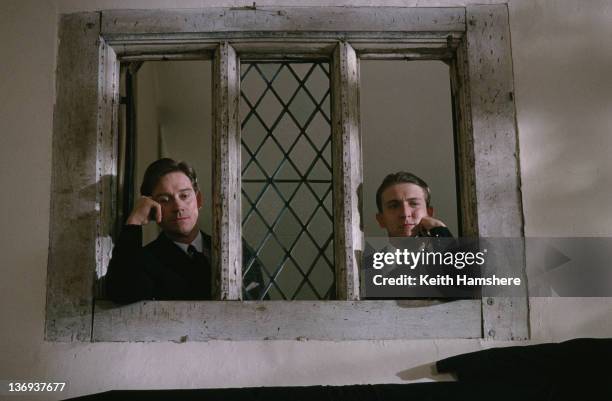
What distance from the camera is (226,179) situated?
3.11 m

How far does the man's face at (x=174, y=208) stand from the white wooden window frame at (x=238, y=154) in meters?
0.16

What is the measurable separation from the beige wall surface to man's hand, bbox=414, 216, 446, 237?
370mm

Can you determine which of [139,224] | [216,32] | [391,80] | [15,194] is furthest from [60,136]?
[391,80]

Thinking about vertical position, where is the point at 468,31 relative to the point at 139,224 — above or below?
above

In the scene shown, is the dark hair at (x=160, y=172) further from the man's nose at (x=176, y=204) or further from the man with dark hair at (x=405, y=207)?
the man with dark hair at (x=405, y=207)

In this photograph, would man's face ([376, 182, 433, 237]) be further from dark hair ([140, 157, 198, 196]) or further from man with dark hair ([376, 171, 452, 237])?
dark hair ([140, 157, 198, 196])

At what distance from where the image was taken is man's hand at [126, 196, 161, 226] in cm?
301

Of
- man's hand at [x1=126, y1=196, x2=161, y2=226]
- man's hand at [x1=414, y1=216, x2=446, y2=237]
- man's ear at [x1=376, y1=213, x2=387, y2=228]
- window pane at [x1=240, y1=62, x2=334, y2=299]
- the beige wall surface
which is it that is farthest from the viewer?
window pane at [x1=240, y1=62, x2=334, y2=299]

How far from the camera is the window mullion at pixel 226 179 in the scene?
9.95 ft

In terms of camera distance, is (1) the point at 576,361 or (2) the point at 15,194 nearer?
(1) the point at 576,361

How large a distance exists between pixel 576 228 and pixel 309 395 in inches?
52.0

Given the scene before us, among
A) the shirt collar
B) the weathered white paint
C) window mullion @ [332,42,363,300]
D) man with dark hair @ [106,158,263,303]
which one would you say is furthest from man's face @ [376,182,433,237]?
the shirt collar

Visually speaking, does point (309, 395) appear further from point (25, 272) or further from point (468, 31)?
point (468, 31)

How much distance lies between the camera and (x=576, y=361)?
2.78 m
